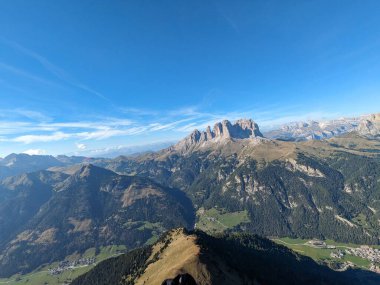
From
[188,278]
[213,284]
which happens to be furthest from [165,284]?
[213,284]

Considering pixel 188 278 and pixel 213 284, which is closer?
pixel 188 278

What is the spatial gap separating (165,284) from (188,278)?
1539 mm

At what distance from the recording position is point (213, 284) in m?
199

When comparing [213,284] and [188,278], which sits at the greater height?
[188,278]

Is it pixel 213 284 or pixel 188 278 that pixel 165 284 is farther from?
pixel 213 284

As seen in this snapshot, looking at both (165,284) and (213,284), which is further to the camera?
(213,284)

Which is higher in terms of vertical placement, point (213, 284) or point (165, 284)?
point (165, 284)

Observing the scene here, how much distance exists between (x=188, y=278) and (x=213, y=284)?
199389mm

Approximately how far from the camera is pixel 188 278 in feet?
64.6

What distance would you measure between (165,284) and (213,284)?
655 feet
